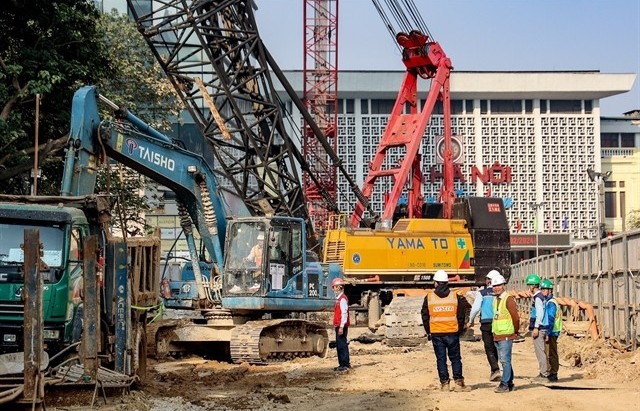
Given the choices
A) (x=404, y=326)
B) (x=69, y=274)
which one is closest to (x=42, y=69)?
(x=404, y=326)

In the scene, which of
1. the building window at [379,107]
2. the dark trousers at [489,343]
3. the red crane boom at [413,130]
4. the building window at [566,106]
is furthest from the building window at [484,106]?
the dark trousers at [489,343]

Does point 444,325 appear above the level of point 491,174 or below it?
below

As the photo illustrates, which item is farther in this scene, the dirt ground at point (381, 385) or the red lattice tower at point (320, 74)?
the red lattice tower at point (320, 74)

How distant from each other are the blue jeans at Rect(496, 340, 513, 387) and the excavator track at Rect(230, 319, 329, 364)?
6.25 m

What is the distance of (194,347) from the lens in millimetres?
22172

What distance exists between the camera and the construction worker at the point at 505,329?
1556 cm

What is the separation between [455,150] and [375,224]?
44.0 m

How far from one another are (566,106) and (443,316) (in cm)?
6784

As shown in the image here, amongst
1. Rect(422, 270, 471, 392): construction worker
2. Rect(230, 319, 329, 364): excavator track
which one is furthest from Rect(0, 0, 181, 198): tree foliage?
Rect(422, 270, 471, 392): construction worker

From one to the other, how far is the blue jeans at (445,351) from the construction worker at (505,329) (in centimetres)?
67

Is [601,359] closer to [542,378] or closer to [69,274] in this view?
[542,378]

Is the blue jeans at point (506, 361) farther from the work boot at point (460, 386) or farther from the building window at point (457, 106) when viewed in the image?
the building window at point (457, 106)

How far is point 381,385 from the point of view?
17.2 m

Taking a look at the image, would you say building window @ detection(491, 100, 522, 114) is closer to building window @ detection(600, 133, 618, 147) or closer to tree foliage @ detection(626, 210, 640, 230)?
tree foliage @ detection(626, 210, 640, 230)
